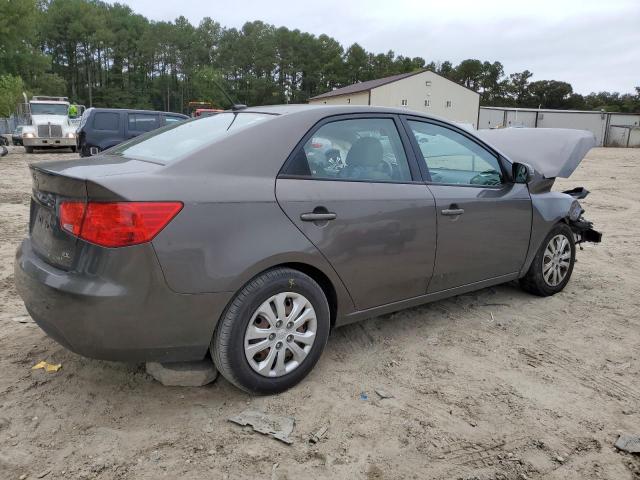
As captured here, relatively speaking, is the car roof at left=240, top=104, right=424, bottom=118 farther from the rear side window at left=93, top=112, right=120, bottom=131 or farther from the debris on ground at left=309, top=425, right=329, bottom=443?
the rear side window at left=93, top=112, right=120, bottom=131

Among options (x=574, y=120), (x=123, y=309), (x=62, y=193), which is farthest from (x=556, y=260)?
(x=574, y=120)

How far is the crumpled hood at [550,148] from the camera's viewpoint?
181 inches

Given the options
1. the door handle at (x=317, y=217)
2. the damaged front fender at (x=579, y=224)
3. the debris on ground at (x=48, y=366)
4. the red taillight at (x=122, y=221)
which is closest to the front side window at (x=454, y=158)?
the door handle at (x=317, y=217)

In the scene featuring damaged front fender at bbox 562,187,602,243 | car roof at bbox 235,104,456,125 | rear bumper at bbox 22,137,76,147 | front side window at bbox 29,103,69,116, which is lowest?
damaged front fender at bbox 562,187,602,243

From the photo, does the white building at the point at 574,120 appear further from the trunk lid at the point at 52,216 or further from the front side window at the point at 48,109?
the trunk lid at the point at 52,216

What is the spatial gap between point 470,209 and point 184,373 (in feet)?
7.31

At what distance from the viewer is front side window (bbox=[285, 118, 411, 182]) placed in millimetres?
3010

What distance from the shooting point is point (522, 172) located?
160 inches

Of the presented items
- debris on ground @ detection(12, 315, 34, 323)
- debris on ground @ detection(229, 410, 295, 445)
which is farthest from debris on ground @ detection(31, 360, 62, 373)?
debris on ground @ detection(229, 410, 295, 445)

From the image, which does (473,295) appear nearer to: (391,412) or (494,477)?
(391,412)

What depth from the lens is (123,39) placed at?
286ft

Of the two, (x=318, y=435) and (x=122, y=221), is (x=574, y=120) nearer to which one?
(x=318, y=435)

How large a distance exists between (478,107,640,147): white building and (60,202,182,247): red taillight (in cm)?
5128

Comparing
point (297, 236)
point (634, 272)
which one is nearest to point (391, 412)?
point (297, 236)
